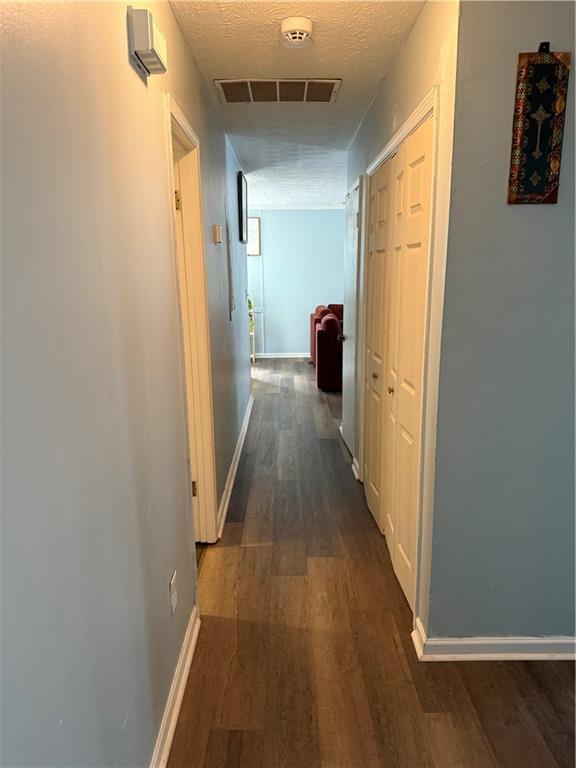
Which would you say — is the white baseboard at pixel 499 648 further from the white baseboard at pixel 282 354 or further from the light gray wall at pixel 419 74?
the white baseboard at pixel 282 354

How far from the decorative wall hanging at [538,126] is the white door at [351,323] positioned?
1845 mm

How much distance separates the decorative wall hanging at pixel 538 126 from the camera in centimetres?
146

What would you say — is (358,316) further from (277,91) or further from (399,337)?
Result: (277,91)

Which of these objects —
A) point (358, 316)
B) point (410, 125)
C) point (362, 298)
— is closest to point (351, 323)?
point (358, 316)

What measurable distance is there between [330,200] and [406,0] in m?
5.27

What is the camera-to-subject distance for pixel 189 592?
1.99 meters

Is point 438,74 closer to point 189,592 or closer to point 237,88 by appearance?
point 237,88

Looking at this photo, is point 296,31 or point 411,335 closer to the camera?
point 296,31

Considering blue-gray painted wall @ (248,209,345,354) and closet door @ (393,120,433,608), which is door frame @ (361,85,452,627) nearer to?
closet door @ (393,120,433,608)

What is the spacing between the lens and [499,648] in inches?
74.4

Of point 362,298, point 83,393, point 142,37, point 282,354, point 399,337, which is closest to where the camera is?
point 83,393

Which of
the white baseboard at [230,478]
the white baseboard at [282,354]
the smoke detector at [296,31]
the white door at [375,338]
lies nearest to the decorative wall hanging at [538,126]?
the smoke detector at [296,31]

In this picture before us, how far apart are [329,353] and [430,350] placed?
161 inches

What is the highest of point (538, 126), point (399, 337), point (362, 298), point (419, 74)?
point (419, 74)
